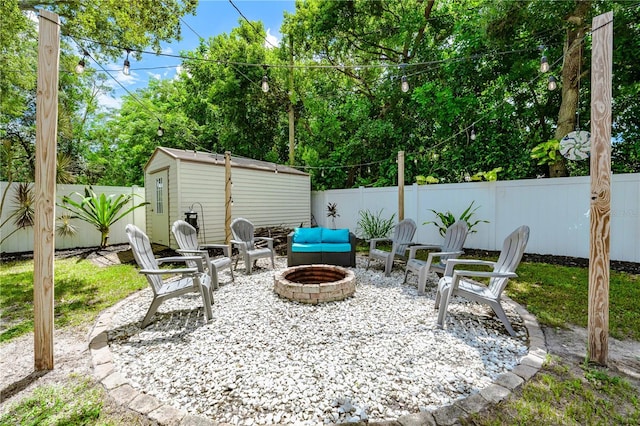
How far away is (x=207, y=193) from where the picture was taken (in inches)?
300

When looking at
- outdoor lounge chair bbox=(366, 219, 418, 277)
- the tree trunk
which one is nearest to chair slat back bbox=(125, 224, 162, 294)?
outdoor lounge chair bbox=(366, 219, 418, 277)

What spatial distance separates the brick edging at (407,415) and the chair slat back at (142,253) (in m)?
0.67

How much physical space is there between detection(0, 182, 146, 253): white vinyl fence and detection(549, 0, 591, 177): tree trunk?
11.4 meters

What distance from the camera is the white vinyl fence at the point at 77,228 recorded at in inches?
269

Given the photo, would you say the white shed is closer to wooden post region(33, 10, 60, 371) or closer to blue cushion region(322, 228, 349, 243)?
blue cushion region(322, 228, 349, 243)

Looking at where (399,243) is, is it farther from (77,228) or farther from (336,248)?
(77,228)

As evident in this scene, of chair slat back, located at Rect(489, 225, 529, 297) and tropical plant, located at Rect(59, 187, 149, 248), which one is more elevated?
tropical plant, located at Rect(59, 187, 149, 248)

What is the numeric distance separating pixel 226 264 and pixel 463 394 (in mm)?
3653

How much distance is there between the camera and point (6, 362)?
2381 mm

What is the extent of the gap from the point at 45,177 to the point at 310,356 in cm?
259

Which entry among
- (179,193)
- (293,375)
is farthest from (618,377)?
(179,193)


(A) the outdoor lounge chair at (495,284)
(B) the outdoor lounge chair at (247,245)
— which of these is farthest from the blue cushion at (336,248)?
(A) the outdoor lounge chair at (495,284)

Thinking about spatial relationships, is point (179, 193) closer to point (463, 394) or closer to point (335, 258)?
point (335, 258)

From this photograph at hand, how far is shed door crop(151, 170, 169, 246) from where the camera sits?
7.43m
